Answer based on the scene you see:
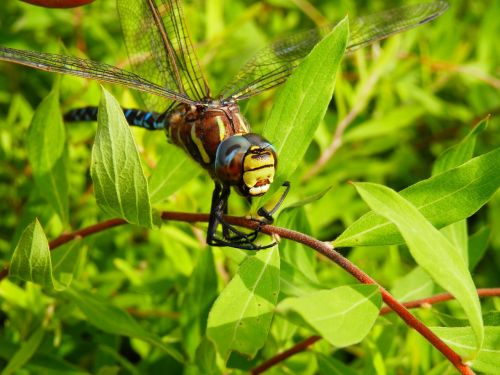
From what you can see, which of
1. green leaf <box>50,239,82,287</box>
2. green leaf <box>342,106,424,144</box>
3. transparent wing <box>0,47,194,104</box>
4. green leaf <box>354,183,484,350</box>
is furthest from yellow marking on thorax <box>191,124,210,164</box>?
green leaf <box>342,106,424,144</box>

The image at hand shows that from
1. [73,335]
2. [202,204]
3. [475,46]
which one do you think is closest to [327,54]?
[202,204]

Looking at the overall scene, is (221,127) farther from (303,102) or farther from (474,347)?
(474,347)

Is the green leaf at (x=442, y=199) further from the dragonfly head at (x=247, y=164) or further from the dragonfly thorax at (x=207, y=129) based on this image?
the dragonfly thorax at (x=207, y=129)

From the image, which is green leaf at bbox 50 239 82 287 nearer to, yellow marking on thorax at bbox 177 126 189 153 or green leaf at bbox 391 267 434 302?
yellow marking on thorax at bbox 177 126 189 153

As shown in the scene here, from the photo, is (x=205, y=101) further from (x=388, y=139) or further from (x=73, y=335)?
(x=388, y=139)

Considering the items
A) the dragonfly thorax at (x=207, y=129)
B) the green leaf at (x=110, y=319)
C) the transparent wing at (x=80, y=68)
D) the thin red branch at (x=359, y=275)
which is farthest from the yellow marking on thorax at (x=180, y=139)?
the green leaf at (x=110, y=319)
